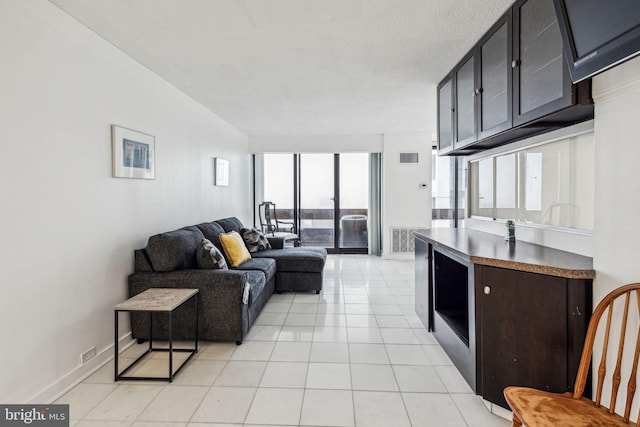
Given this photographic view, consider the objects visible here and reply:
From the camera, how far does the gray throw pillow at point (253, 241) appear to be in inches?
178

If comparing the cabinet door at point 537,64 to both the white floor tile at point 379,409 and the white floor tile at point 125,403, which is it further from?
the white floor tile at point 125,403

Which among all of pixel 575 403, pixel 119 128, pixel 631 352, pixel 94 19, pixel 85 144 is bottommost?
pixel 575 403

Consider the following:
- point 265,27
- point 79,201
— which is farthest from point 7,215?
point 265,27

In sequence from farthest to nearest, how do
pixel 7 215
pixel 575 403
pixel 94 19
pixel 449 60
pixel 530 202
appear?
pixel 449 60 → pixel 530 202 → pixel 94 19 → pixel 7 215 → pixel 575 403

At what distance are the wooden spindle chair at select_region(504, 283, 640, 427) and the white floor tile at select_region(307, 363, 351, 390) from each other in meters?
1.11

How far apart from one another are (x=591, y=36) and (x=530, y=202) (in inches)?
52.1

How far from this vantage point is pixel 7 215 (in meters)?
1.74

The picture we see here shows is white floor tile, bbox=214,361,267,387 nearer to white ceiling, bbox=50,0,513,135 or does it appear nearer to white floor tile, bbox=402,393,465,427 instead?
white floor tile, bbox=402,393,465,427

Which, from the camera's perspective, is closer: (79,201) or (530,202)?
(79,201)

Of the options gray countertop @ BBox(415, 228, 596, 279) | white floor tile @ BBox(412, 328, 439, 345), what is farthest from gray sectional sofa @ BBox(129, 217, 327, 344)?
gray countertop @ BBox(415, 228, 596, 279)

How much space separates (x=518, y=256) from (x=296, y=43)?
2172 millimetres

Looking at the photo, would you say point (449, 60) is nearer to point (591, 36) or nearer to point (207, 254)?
point (591, 36)

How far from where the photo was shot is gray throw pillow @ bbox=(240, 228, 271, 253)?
453cm

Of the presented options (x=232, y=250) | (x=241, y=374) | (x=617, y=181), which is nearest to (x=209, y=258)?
(x=232, y=250)
